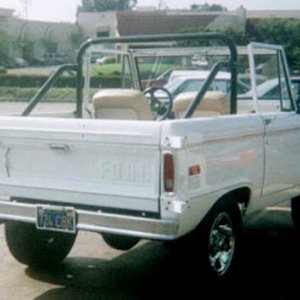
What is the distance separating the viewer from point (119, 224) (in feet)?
14.9

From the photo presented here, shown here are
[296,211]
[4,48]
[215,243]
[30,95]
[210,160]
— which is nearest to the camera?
[210,160]

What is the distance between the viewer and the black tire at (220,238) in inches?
192

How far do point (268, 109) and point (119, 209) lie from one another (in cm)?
244

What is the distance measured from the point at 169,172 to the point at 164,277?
1.52 metres

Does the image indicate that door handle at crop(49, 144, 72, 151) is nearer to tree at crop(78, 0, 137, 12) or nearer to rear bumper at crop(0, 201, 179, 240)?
rear bumper at crop(0, 201, 179, 240)

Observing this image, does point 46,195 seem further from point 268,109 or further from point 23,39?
point 23,39

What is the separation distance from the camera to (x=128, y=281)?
553 centimetres

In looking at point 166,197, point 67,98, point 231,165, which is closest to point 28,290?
point 166,197

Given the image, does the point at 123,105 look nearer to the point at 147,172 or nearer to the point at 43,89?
the point at 43,89

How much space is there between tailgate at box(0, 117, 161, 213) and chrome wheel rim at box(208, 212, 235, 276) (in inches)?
30.4

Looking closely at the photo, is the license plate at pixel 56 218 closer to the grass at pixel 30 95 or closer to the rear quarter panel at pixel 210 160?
the rear quarter panel at pixel 210 160

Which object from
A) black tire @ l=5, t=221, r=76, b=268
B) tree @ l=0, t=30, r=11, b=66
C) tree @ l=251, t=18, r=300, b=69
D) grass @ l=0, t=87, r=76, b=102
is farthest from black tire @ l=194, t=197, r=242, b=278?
tree @ l=0, t=30, r=11, b=66

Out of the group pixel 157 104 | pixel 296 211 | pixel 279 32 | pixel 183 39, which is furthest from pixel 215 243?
pixel 279 32

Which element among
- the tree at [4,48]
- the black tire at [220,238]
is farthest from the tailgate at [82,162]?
the tree at [4,48]
